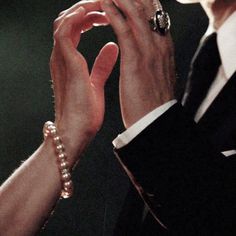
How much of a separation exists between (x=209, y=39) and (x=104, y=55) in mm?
258

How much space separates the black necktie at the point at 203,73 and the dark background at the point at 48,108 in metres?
1.24

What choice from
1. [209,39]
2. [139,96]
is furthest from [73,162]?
[209,39]

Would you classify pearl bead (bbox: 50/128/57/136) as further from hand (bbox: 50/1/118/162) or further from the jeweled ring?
the jeweled ring

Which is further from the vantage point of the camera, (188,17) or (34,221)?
(188,17)

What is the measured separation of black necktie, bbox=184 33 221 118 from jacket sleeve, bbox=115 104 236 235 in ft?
0.85

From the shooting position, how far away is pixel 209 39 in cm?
93

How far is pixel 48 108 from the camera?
2.39 meters

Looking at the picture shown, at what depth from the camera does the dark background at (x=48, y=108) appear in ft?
7.42

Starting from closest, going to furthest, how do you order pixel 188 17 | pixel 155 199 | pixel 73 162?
1. pixel 155 199
2. pixel 73 162
3. pixel 188 17

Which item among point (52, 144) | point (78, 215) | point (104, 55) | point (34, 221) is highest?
point (104, 55)

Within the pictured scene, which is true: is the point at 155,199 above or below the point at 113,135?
above

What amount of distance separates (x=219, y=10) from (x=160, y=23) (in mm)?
364

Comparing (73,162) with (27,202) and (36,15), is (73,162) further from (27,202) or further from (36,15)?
(36,15)

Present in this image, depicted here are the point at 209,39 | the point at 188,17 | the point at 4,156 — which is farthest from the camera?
the point at 4,156
